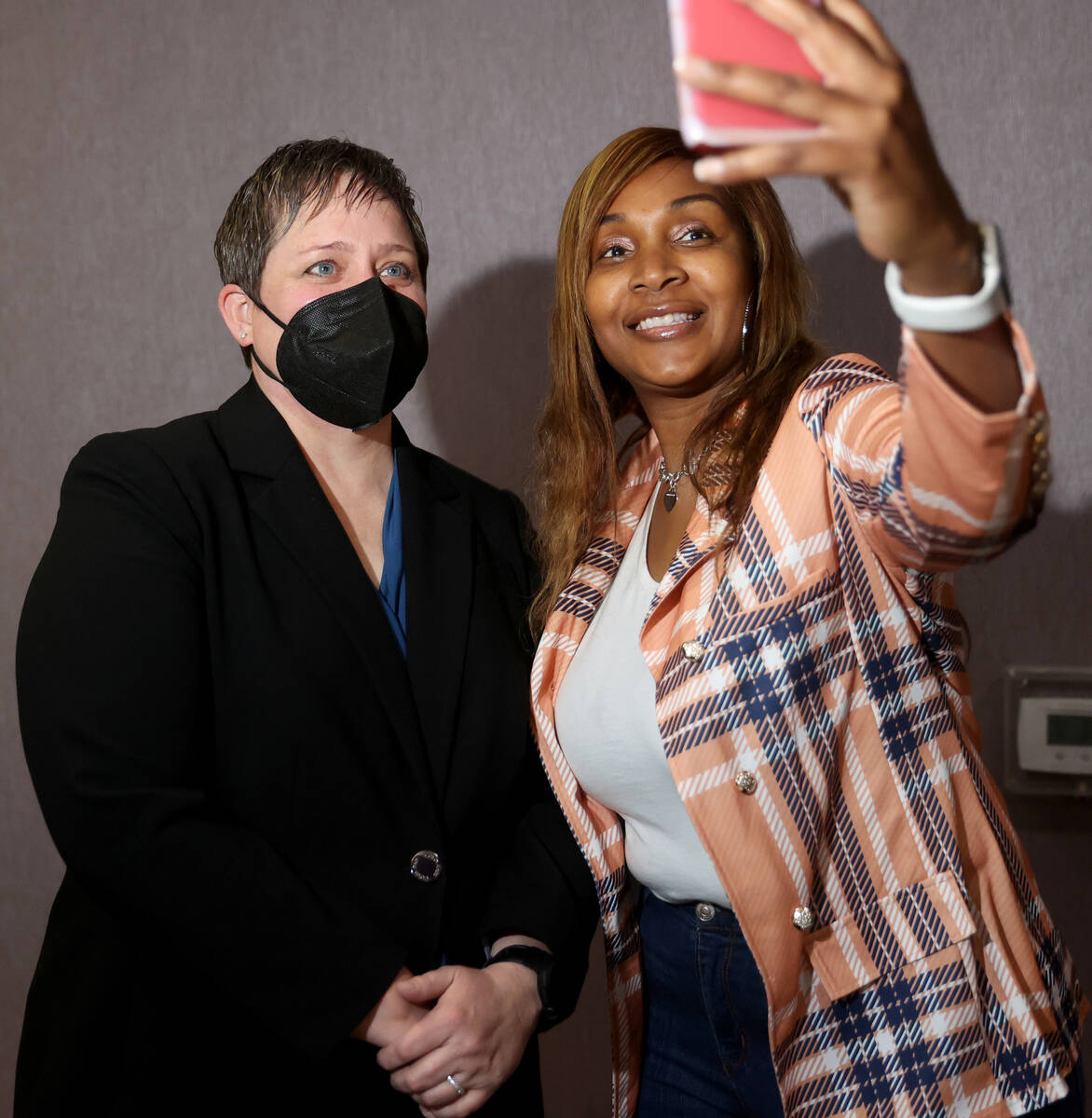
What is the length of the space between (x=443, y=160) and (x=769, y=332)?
852 millimetres

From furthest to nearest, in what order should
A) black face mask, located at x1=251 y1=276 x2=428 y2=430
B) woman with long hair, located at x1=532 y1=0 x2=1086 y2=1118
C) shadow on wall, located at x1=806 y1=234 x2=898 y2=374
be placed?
shadow on wall, located at x1=806 y1=234 x2=898 y2=374 → black face mask, located at x1=251 y1=276 x2=428 y2=430 → woman with long hair, located at x1=532 y1=0 x2=1086 y2=1118

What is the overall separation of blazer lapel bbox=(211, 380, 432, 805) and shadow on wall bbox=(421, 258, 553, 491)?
669 millimetres

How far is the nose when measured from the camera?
1.41 meters

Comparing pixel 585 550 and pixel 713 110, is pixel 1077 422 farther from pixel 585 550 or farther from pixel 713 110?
pixel 713 110

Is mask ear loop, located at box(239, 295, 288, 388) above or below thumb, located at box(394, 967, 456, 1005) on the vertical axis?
above

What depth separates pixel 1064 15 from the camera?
172 centimetres

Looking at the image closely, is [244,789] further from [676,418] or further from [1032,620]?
[1032,620]

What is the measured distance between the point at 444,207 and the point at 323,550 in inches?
36.2

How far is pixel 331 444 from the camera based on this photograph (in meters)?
1.46

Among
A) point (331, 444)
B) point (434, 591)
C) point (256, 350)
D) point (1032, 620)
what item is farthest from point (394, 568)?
point (1032, 620)

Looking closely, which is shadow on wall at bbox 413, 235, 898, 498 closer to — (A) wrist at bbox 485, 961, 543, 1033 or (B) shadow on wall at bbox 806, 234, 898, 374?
(B) shadow on wall at bbox 806, 234, 898, 374

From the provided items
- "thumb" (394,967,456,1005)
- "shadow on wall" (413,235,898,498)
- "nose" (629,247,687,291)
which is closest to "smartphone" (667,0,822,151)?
"nose" (629,247,687,291)

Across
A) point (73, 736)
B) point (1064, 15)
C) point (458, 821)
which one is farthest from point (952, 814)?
point (1064, 15)

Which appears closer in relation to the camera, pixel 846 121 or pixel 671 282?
pixel 846 121
